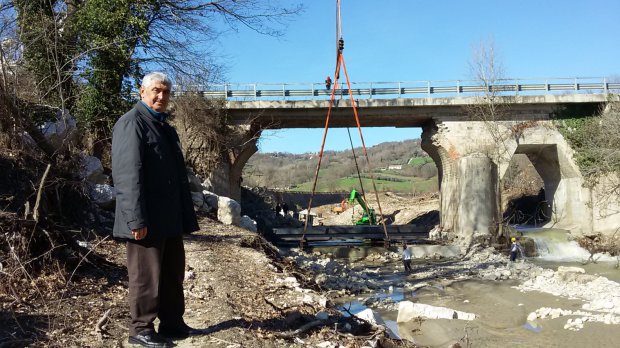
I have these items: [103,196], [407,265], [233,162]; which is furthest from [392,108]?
[103,196]

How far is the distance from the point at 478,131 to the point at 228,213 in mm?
13297

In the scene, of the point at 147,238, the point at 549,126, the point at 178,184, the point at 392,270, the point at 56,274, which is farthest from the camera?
the point at 549,126

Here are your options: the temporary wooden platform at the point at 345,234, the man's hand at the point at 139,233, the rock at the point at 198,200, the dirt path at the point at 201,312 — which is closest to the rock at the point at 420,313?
the dirt path at the point at 201,312

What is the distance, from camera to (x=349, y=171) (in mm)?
82188

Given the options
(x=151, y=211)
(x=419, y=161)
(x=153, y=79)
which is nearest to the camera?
(x=151, y=211)

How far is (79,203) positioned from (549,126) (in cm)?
2036

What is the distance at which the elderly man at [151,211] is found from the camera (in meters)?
3.06

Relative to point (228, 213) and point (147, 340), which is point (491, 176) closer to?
point (228, 213)

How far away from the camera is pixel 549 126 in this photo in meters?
21.4

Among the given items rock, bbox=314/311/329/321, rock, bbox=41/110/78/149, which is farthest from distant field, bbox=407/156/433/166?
rock, bbox=314/311/329/321

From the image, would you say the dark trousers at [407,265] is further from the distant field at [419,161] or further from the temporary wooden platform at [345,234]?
the distant field at [419,161]

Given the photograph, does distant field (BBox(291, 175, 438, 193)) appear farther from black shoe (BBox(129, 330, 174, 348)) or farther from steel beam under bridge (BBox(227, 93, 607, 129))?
black shoe (BBox(129, 330, 174, 348))

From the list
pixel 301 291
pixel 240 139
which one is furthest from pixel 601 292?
pixel 240 139

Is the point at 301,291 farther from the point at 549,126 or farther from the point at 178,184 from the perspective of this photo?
the point at 549,126
